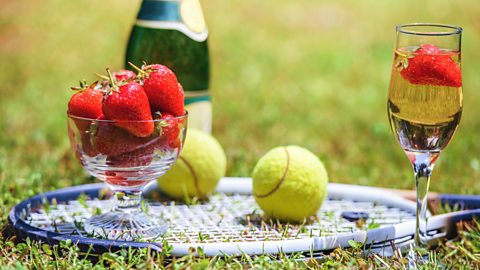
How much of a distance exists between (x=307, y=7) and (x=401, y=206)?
5131 mm

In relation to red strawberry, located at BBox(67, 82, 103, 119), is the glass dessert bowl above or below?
below

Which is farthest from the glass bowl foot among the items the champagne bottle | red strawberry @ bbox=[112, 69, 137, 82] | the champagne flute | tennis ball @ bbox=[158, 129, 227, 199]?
the champagne flute

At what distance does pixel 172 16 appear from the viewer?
3.11 m

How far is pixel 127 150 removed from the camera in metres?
2.29

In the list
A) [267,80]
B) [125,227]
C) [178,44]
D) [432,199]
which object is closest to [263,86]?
[267,80]

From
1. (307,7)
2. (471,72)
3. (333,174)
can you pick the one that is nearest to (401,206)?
(333,174)

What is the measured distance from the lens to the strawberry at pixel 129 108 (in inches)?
86.8

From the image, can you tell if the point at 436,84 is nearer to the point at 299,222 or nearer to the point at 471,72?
the point at 299,222

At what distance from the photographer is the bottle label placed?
310 centimetres

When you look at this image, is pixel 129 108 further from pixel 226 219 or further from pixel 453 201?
pixel 453 201

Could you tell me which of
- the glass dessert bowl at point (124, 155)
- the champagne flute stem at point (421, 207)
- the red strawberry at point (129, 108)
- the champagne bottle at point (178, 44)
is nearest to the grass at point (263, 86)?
the champagne flute stem at point (421, 207)

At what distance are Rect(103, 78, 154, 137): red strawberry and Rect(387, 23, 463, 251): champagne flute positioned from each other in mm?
A: 691

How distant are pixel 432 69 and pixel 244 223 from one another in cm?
80

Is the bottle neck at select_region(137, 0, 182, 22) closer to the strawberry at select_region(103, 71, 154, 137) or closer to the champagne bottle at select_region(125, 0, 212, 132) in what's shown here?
the champagne bottle at select_region(125, 0, 212, 132)
